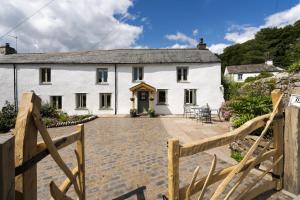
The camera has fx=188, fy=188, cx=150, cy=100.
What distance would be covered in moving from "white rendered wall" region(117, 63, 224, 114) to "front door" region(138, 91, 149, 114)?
0.97m

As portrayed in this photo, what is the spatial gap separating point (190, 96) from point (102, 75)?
31.6 feet

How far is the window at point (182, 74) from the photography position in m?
19.9

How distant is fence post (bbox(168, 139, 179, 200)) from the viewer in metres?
2.17

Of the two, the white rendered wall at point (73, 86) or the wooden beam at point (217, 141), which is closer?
the wooden beam at point (217, 141)

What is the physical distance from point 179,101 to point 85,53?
41.0 ft

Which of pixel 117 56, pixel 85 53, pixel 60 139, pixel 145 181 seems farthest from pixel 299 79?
pixel 85 53

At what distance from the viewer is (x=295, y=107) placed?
11.2ft

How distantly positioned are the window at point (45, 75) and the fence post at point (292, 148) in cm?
2133

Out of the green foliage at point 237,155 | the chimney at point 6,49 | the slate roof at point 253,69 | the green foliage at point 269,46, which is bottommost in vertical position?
the green foliage at point 237,155

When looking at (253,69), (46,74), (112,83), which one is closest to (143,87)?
(112,83)

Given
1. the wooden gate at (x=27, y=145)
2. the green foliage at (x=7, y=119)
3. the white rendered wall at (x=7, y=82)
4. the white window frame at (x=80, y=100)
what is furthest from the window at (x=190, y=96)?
the wooden gate at (x=27, y=145)

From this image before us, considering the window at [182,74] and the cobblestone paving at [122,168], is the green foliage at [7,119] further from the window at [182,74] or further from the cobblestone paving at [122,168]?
the window at [182,74]

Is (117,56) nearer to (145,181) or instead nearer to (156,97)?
(156,97)

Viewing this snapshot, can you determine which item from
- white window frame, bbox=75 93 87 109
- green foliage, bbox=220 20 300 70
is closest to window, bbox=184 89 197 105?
white window frame, bbox=75 93 87 109
